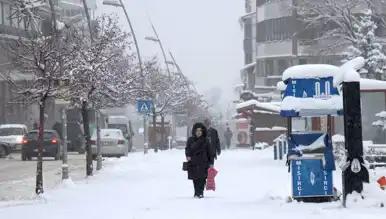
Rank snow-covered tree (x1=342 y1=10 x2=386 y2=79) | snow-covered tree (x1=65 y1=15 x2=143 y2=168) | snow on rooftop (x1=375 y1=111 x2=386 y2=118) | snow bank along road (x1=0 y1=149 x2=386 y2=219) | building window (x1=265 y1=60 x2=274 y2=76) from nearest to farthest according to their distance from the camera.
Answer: snow bank along road (x1=0 y1=149 x2=386 y2=219), snow-covered tree (x1=65 y1=15 x2=143 y2=168), snow on rooftop (x1=375 y1=111 x2=386 y2=118), snow-covered tree (x1=342 y1=10 x2=386 y2=79), building window (x1=265 y1=60 x2=274 y2=76)

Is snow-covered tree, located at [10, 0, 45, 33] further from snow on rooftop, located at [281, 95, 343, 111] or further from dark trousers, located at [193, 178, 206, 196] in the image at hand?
snow on rooftop, located at [281, 95, 343, 111]

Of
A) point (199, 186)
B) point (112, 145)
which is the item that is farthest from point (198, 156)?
point (112, 145)

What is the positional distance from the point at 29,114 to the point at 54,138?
3121 centimetres

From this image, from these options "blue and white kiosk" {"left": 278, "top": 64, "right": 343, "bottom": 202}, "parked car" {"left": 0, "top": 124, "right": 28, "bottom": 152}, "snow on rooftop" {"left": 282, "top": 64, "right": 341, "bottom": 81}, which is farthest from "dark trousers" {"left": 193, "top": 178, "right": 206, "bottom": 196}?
"parked car" {"left": 0, "top": 124, "right": 28, "bottom": 152}

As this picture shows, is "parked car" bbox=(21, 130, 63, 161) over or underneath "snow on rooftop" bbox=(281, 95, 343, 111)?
underneath

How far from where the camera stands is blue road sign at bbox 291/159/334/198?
13047 millimetres

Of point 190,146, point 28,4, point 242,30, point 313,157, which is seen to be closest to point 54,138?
point 28,4

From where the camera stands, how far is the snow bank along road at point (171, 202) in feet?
38.7

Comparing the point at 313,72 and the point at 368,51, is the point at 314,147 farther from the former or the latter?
the point at 368,51

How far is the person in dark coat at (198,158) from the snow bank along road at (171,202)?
0.34m

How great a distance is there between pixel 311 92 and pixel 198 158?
9.63 feet

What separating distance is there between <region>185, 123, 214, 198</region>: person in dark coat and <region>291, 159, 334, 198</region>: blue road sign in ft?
8.13

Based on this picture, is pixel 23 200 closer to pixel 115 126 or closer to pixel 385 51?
pixel 385 51

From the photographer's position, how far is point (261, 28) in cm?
6838
